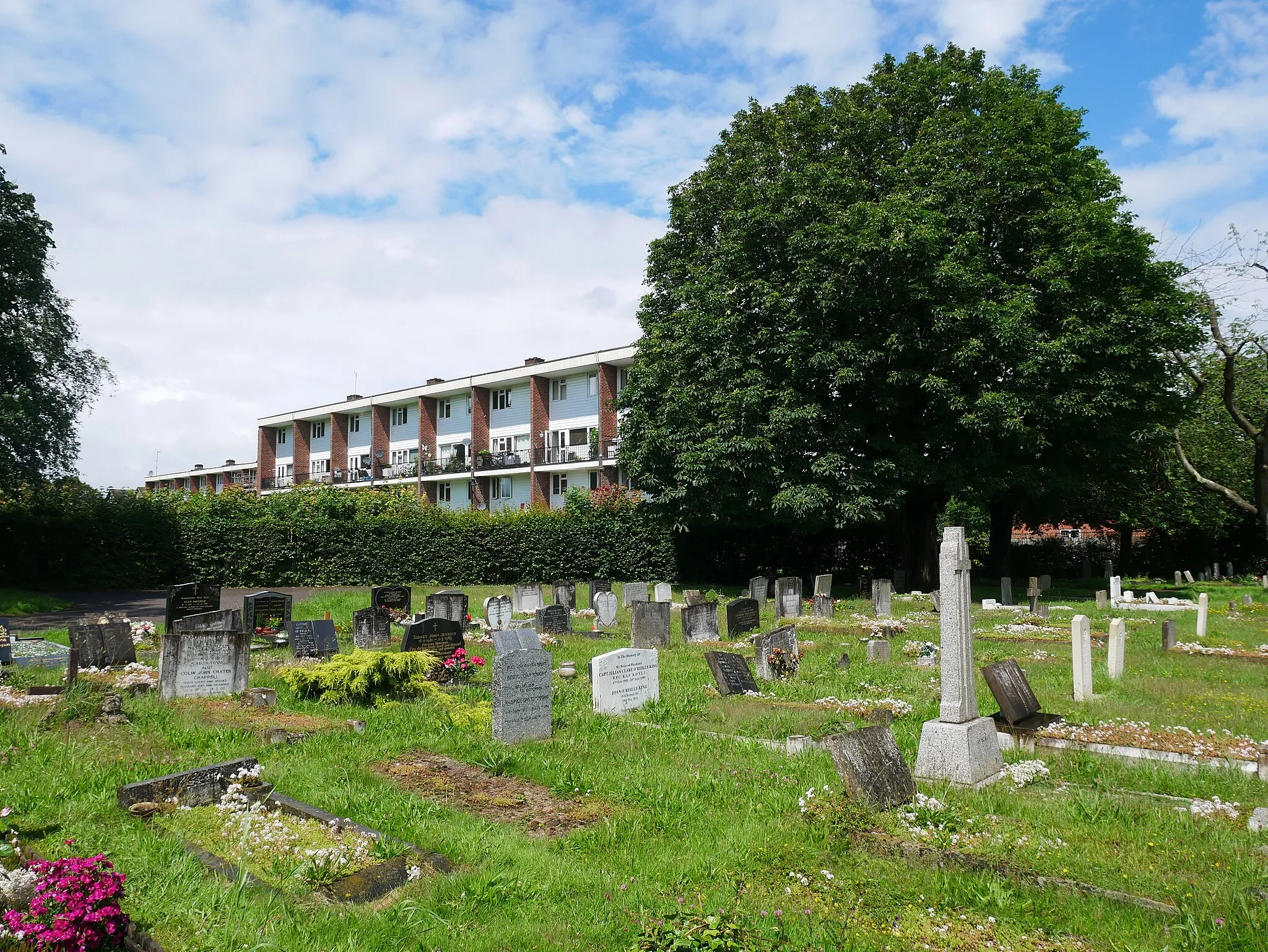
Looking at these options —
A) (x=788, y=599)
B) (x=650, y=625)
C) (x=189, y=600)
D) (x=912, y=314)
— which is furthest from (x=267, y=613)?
(x=912, y=314)

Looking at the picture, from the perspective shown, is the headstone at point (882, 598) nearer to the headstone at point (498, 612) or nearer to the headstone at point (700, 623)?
the headstone at point (700, 623)

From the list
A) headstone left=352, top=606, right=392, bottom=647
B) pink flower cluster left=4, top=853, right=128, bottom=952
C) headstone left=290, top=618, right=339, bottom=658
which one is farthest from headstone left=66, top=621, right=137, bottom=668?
pink flower cluster left=4, top=853, right=128, bottom=952

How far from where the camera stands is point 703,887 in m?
5.15

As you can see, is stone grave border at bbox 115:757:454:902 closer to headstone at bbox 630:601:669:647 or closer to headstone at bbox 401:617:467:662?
headstone at bbox 401:617:467:662

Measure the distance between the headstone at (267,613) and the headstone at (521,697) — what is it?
32.3ft

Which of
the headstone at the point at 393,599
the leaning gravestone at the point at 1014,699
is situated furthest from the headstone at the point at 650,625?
the leaning gravestone at the point at 1014,699

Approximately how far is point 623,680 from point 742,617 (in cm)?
793

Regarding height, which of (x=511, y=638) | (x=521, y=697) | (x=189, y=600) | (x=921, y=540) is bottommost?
(x=521, y=697)

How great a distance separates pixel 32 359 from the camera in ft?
82.1

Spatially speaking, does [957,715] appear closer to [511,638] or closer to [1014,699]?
[1014,699]

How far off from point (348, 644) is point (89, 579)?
18.9 m

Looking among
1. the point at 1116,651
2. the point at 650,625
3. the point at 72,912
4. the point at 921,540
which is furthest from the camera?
the point at 921,540

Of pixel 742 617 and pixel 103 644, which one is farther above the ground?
pixel 103 644

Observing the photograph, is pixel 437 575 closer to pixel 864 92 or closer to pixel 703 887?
pixel 864 92
